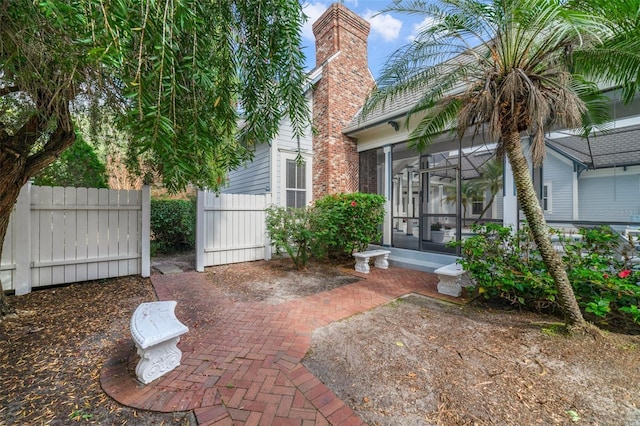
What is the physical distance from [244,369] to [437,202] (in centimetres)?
830

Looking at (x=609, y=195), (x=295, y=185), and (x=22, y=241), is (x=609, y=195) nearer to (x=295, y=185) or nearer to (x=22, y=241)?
(x=295, y=185)

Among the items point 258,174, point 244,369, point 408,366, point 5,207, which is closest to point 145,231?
point 5,207

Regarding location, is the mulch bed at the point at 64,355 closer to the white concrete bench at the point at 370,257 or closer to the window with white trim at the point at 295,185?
the white concrete bench at the point at 370,257

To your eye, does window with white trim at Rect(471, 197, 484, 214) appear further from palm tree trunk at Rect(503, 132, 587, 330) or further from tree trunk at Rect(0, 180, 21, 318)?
tree trunk at Rect(0, 180, 21, 318)

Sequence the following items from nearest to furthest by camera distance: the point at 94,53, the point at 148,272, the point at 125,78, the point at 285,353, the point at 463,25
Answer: the point at 94,53, the point at 125,78, the point at 285,353, the point at 463,25, the point at 148,272

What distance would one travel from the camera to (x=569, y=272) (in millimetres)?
3652

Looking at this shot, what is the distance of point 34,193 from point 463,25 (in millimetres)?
6984

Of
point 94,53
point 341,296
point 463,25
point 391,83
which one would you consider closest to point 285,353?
point 341,296

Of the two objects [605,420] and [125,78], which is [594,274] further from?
[125,78]

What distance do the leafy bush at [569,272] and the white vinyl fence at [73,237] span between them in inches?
243

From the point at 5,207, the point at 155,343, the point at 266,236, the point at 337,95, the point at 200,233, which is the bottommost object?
the point at 155,343

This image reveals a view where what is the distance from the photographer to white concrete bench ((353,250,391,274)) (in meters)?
6.11

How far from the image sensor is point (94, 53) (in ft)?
3.37

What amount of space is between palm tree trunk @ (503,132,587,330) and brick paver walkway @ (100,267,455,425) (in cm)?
219
